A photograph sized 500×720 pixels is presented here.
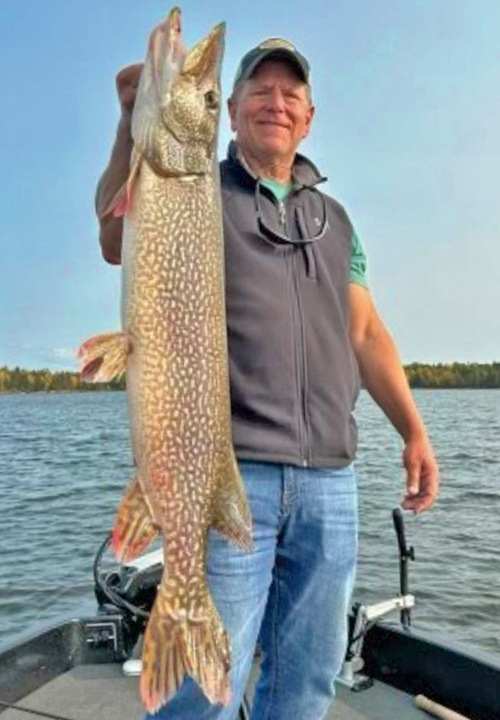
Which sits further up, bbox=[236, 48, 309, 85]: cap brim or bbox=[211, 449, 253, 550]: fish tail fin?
bbox=[236, 48, 309, 85]: cap brim

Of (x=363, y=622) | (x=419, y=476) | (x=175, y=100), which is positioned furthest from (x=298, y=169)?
(x=363, y=622)

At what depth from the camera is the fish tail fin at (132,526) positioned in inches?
98.2

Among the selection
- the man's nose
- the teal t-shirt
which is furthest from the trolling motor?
the man's nose

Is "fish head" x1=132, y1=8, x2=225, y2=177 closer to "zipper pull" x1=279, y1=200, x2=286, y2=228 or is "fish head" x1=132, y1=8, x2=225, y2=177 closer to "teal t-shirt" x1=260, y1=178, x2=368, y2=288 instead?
"zipper pull" x1=279, y1=200, x2=286, y2=228

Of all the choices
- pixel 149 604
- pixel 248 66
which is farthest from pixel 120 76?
pixel 149 604

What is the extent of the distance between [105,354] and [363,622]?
281 centimetres

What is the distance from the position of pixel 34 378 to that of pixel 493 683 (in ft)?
220

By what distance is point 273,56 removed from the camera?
299 cm

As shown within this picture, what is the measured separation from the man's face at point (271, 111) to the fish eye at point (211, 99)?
16.6 inches

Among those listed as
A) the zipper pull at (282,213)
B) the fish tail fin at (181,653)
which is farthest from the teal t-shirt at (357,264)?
the fish tail fin at (181,653)

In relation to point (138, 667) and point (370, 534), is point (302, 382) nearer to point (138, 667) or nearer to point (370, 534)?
point (138, 667)

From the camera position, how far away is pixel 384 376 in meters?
3.37

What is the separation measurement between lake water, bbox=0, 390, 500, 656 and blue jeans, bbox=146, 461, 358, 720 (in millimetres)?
2217

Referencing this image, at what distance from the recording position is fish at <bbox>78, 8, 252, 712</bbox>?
8.11ft
